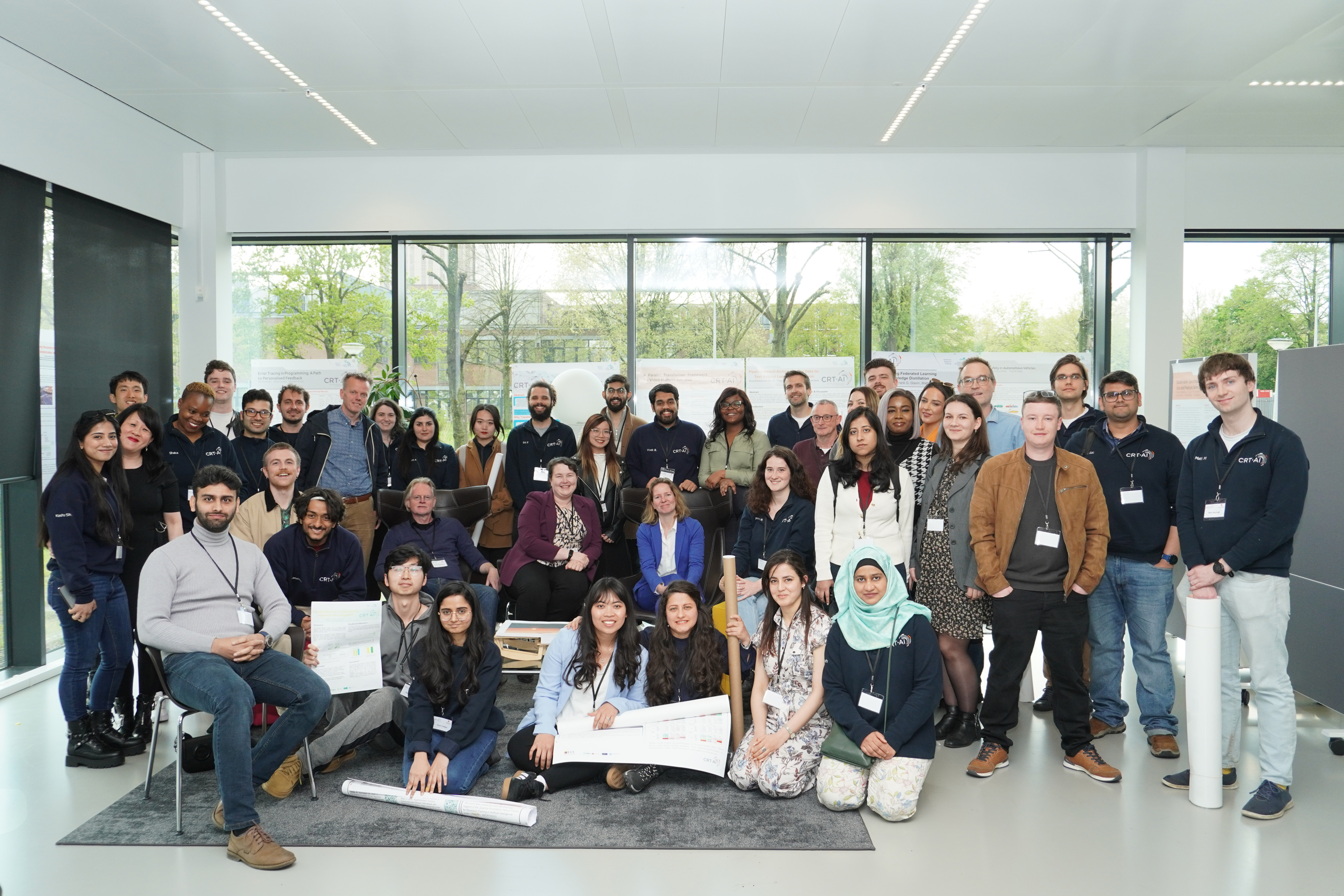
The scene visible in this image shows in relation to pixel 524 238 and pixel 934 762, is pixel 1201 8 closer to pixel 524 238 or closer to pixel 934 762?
pixel 934 762

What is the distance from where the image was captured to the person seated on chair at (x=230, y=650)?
9.90 ft

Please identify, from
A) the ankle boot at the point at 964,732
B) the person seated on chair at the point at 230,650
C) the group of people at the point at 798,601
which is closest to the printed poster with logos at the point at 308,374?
the group of people at the point at 798,601

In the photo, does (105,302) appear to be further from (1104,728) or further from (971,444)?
(1104,728)

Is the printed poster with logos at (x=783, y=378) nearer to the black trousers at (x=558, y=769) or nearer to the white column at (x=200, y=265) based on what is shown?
the black trousers at (x=558, y=769)

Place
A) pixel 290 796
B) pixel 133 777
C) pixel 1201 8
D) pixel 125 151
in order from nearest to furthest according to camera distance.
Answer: pixel 290 796
pixel 133 777
pixel 1201 8
pixel 125 151

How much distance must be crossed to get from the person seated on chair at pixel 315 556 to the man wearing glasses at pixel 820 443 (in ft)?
8.34


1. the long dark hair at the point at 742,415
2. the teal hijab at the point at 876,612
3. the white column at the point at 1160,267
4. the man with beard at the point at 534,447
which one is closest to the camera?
the teal hijab at the point at 876,612

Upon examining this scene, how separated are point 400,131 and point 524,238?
1.32 meters

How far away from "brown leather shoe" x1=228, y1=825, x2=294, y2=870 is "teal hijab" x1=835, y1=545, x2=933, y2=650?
2.24 meters

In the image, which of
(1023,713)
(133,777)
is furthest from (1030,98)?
(133,777)

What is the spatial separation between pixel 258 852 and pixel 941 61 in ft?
17.2

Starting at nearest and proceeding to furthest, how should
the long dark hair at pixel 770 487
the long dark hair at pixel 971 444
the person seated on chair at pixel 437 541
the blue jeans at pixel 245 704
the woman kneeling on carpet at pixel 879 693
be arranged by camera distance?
the blue jeans at pixel 245 704
the woman kneeling on carpet at pixel 879 693
the long dark hair at pixel 971 444
the long dark hair at pixel 770 487
the person seated on chair at pixel 437 541

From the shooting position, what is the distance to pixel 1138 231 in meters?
6.89

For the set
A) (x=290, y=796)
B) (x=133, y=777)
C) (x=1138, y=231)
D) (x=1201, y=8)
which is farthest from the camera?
(x=1138, y=231)
